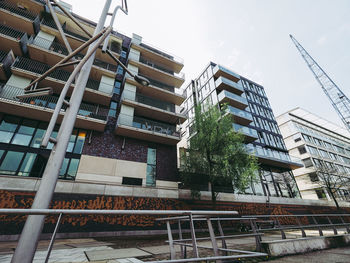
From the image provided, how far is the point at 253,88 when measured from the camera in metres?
34.3

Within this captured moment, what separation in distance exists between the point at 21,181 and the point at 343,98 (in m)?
79.6

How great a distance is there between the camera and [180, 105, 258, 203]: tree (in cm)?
1340

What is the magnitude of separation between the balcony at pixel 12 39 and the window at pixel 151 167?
1471 centimetres

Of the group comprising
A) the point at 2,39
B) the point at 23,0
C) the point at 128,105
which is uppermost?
the point at 23,0

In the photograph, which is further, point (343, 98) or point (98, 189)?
point (343, 98)

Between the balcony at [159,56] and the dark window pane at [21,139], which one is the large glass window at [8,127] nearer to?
the dark window pane at [21,139]

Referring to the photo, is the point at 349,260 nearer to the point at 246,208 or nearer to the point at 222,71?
the point at 246,208

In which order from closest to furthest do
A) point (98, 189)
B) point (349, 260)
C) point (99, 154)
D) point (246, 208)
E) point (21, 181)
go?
point (349, 260)
point (21, 181)
point (98, 189)
point (99, 154)
point (246, 208)

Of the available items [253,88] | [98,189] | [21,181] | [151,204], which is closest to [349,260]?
[151,204]

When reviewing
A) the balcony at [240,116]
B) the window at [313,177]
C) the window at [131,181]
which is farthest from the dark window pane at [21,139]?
the window at [313,177]

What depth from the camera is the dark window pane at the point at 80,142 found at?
13405mm

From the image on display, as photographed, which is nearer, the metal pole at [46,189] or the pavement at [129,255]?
the metal pole at [46,189]

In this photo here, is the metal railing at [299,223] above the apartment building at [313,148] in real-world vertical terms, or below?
below

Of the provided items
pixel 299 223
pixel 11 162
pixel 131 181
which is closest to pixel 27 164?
pixel 11 162
